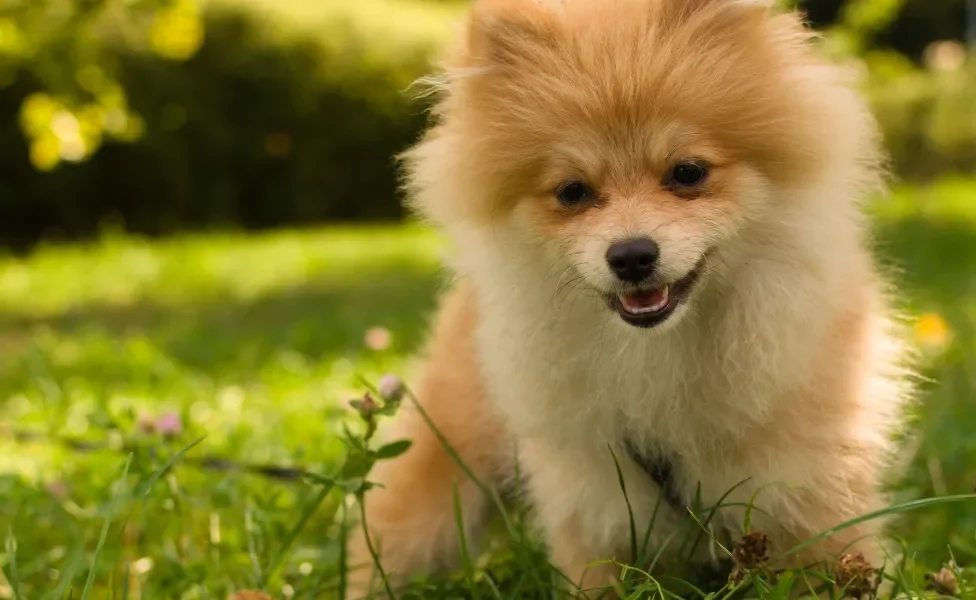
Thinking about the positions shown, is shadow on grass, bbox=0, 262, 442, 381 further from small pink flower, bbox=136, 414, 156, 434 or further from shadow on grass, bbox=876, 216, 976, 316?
shadow on grass, bbox=876, 216, 976, 316

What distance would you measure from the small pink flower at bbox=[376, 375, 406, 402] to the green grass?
0.94 feet

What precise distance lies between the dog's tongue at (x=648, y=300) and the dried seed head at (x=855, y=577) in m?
0.63

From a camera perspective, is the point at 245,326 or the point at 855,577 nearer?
the point at 855,577

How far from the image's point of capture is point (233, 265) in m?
8.06

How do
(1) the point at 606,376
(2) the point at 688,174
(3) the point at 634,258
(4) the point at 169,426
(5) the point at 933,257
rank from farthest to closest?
(5) the point at 933,257 → (4) the point at 169,426 → (1) the point at 606,376 → (2) the point at 688,174 → (3) the point at 634,258

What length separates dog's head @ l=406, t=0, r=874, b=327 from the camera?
→ 84.0 inches

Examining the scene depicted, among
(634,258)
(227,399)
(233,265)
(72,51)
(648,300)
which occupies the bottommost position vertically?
(233,265)

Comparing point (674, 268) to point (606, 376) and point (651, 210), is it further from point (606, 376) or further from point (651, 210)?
point (606, 376)

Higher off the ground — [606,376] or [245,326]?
[606,376]

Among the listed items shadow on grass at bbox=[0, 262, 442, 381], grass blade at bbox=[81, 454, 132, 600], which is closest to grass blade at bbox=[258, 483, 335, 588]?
grass blade at bbox=[81, 454, 132, 600]

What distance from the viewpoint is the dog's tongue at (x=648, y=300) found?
2139mm

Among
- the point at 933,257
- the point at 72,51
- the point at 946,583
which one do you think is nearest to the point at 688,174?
the point at 946,583

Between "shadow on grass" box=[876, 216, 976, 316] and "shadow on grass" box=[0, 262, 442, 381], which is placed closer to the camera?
"shadow on grass" box=[0, 262, 442, 381]

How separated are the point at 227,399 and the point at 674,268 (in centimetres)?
286
